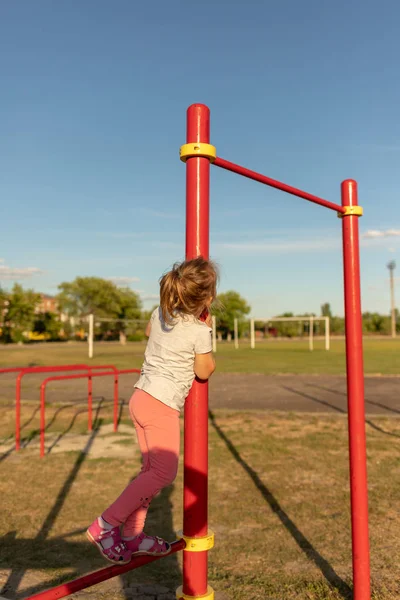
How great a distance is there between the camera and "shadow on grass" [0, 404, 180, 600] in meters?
3.33

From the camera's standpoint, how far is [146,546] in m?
2.23

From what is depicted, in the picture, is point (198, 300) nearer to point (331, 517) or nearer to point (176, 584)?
point (176, 584)

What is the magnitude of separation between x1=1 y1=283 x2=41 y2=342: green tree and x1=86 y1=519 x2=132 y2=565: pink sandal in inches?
2272

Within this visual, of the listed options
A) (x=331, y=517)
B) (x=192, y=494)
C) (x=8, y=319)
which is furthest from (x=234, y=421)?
(x=8, y=319)

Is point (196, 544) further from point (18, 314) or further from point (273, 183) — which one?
point (18, 314)

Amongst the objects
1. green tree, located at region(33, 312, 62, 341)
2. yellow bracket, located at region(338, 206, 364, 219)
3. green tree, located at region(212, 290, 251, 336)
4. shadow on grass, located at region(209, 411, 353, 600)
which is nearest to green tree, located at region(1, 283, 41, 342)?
green tree, located at region(33, 312, 62, 341)

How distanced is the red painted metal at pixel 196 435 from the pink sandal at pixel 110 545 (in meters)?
0.28

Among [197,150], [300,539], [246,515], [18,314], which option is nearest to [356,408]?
[300,539]

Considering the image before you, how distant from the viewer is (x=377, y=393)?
12242mm

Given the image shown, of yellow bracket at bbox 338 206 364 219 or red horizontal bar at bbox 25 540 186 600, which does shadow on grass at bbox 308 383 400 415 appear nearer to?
yellow bracket at bbox 338 206 364 219

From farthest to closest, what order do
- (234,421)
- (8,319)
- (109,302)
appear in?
(109,302) < (8,319) < (234,421)

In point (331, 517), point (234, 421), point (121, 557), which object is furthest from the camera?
point (234, 421)

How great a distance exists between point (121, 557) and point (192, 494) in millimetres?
384

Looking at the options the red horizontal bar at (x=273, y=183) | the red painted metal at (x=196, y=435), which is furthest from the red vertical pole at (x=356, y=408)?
the red painted metal at (x=196, y=435)
